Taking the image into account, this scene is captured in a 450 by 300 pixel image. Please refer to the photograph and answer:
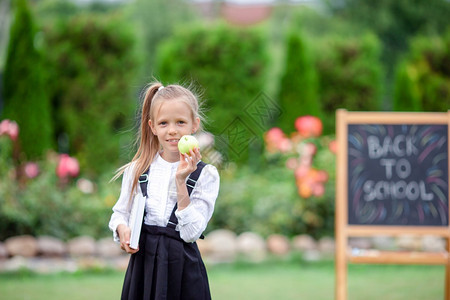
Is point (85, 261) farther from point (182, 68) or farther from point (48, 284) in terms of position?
point (182, 68)

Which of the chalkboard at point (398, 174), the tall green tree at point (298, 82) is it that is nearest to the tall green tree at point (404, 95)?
the tall green tree at point (298, 82)

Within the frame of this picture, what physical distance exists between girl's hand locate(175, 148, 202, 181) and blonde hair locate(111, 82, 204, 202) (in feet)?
0.65

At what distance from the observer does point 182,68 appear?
9.55m

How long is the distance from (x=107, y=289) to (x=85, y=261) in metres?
0.90

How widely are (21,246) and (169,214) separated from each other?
415 centimetres

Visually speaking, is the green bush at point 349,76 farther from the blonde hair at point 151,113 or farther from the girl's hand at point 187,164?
the girl's hand at point 187,164

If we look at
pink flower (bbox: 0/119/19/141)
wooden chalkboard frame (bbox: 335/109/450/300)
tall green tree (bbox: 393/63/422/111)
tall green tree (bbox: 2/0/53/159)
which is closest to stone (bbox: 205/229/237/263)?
pink flower (bbox: 0/119/19/141)

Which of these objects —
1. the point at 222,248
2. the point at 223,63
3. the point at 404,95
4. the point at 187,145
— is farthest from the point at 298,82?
the point at 187,145

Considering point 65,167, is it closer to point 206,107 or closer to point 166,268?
point 206,107

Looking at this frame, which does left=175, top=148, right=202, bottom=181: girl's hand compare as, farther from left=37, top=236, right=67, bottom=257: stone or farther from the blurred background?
left=37, top=236, right=67, bottom=257: stone

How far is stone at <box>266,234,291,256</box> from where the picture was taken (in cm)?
642

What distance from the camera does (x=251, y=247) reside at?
639 cm

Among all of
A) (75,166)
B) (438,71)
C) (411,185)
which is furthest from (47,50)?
(438,71)

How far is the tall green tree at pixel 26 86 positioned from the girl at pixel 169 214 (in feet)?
21.2
